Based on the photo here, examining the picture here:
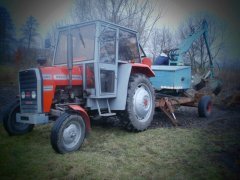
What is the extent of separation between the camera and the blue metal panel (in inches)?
257

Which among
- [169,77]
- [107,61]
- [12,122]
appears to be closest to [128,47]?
[107,61]

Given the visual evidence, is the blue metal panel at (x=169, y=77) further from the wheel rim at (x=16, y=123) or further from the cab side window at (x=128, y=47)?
the wheel rim at (x=16, y=123)

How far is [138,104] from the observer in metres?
5.25

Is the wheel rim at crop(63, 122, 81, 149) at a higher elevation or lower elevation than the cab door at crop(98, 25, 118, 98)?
lower

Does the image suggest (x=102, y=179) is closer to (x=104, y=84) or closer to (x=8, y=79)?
(x=104, y=84)

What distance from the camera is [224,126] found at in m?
5.71

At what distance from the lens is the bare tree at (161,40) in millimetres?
15080

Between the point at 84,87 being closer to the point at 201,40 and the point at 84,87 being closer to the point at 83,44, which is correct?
the point at 83,44

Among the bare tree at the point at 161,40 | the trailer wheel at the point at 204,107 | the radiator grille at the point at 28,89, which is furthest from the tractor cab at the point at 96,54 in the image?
the bare tree at the point at 161,40

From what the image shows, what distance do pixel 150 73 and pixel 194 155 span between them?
A: 247 cm

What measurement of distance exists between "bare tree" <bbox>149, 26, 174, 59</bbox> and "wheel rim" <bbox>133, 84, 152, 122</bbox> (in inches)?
371

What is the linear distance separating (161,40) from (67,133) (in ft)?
44.4

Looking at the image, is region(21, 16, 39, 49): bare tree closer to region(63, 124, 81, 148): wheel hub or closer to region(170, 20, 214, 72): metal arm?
region(63, 124, 81, 148): wheel hub

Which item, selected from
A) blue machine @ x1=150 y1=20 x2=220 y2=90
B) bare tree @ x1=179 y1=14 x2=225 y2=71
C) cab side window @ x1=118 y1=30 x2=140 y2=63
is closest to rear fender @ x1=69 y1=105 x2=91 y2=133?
cab side window @ x1=118 y1=30 x2=140 y2=63
